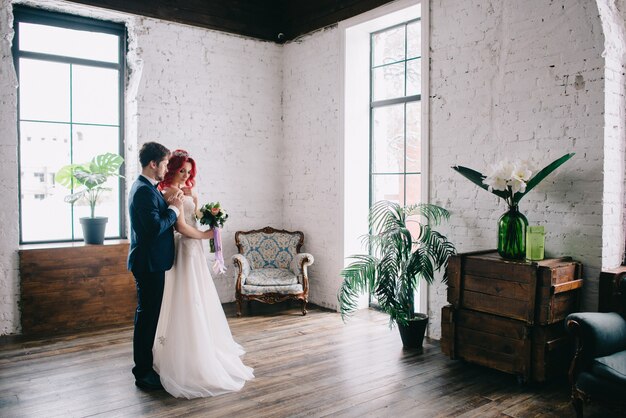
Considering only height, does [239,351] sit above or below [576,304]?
below

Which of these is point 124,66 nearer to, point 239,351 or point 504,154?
point 239,351

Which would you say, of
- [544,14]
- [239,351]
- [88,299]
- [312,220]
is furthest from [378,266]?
[88,299]

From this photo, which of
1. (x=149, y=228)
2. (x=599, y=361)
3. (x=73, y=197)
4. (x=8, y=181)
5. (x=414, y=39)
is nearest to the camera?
(x=599, y=361)

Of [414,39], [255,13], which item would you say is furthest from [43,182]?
[414,39]

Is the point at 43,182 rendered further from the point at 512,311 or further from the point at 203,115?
the point at 512,311

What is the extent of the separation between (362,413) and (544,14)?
3310 millimetres

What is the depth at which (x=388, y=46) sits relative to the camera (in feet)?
19.5

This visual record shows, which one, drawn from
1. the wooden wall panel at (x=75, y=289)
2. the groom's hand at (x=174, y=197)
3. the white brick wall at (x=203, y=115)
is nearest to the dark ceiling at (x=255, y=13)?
the white brick wall at (x=203, y=115)

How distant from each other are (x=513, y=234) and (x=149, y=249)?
2652mm

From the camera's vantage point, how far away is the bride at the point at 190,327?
146 inches

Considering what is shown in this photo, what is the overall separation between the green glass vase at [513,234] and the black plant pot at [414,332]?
108cm

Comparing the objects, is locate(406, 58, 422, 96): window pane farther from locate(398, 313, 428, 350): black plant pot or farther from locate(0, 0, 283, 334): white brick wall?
locate(398, 313, 428, 350): black plant pot

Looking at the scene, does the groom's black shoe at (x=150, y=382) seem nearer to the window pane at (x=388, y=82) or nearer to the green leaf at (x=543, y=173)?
the green leaf at (x=543, y=173)

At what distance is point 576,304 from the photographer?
3.90 m
